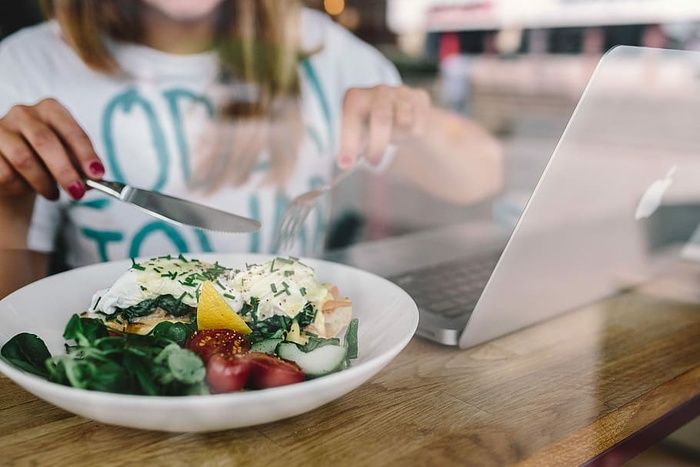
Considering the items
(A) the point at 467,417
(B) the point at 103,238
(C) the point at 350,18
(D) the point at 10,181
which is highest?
(C) the point at 350,18

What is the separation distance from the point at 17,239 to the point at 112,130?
1.05 ft

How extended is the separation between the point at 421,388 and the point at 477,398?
51 millimetres

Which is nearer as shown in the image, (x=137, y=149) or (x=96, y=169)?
(x=96, y=169)

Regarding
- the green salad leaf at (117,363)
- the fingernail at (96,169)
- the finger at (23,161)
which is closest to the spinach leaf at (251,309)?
the green salad leaf at (117,363)

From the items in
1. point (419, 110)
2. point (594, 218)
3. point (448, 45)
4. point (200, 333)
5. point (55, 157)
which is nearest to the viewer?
point (200, 333)

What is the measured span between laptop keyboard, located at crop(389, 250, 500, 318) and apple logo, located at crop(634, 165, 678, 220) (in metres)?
0.18

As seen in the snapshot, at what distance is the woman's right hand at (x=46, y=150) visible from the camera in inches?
32.7

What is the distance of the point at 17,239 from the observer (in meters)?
1.10

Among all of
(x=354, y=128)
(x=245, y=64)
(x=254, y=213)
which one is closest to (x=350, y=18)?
(x=245, y=64)

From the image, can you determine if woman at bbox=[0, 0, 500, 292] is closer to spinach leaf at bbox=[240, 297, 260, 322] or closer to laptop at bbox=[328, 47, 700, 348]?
laptop at bbox=[328, 47, 700, 348]

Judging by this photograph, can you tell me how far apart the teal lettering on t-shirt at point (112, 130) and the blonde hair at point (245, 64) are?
6 centimetres

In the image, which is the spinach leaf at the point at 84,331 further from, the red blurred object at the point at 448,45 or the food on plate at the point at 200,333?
the red blurred object at the point at 448,45

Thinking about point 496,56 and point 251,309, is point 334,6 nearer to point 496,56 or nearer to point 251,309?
point 496,56

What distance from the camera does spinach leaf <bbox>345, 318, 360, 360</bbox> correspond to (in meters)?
0.55
